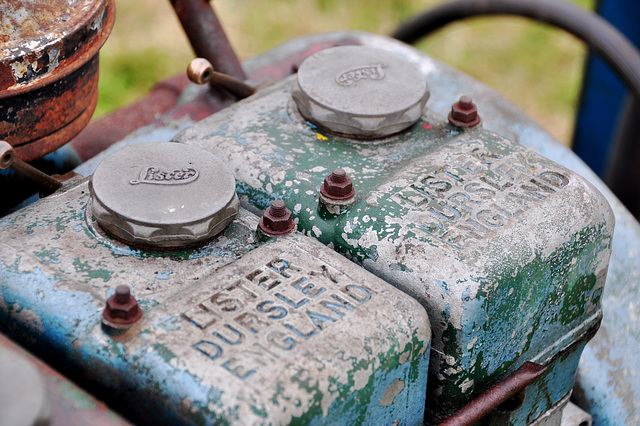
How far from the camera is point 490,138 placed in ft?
4.06

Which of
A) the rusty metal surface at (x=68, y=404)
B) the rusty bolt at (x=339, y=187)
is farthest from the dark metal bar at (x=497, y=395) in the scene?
the rusty metal surface at (x=68, y=404)

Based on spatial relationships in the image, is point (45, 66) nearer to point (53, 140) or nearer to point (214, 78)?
→ point (53, 140)

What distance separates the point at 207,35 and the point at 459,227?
811mm

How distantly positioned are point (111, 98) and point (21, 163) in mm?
2155

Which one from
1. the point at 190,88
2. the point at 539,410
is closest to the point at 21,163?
the point at 190,88

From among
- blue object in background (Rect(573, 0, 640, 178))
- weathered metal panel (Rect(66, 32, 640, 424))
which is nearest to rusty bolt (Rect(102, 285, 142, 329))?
weathered metal panel (Rect(66, 32, 640, 424))

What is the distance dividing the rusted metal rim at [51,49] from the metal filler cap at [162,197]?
0.15 m

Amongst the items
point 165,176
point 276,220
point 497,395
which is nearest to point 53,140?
point 165,176

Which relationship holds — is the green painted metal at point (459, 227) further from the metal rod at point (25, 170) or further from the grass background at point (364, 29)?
the grass background at point (364, 29)

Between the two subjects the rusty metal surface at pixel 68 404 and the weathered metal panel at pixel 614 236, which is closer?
the rusty metal surface at pixel 68 404

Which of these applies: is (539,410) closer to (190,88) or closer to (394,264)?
(394,264)

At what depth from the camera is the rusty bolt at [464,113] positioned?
4.12 ft

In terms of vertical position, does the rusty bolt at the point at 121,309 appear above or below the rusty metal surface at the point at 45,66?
below

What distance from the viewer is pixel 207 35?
63.8 inches
